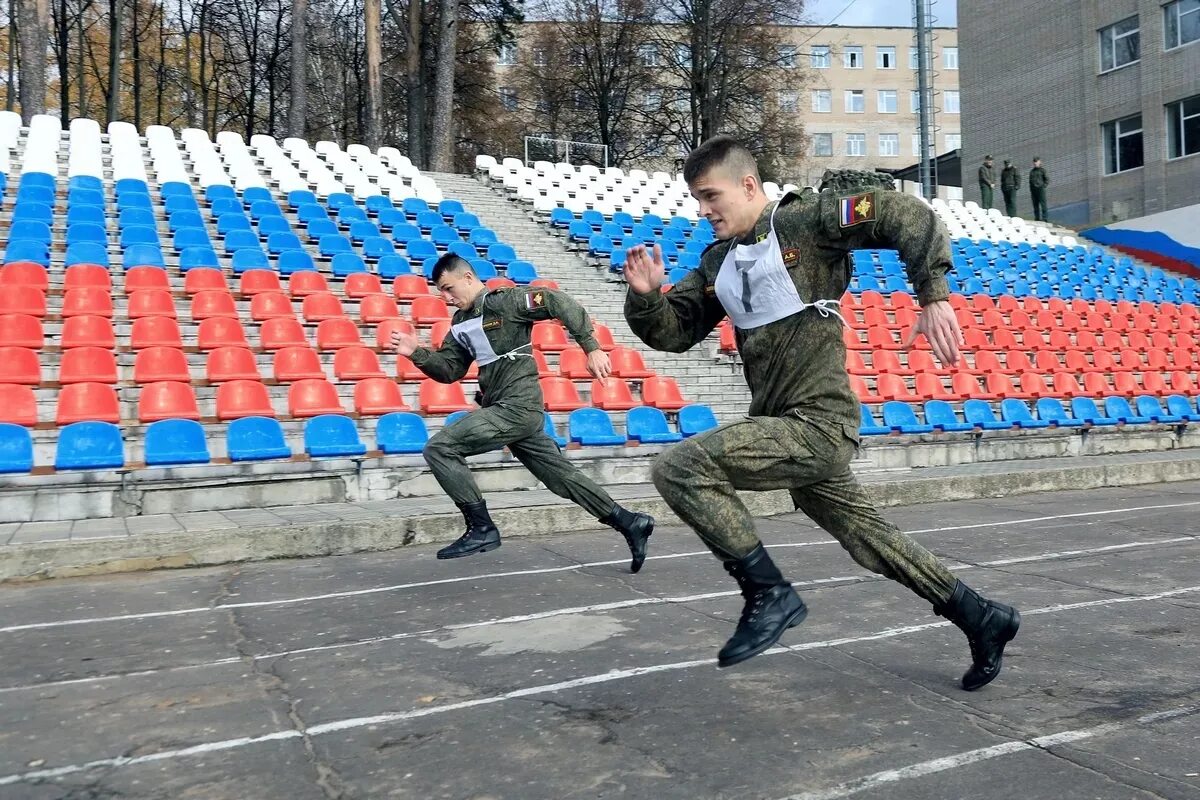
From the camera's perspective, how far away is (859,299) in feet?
55.8

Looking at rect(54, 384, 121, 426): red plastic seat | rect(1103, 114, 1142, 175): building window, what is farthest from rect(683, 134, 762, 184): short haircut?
rect(1103, 114, 1142, 175): building window

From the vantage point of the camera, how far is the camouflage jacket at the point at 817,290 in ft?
10.9

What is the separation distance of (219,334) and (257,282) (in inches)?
72.4

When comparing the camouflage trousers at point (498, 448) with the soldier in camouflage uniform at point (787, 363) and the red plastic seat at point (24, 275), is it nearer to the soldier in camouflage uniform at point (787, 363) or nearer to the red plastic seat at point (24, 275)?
the soldier in camouflage uniform at point (787, 363)

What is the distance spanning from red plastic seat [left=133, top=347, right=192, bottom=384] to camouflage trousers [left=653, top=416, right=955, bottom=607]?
24.7ft

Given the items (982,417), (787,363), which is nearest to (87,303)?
(787,363)

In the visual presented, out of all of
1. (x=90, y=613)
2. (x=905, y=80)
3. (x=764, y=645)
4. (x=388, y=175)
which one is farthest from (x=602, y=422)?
(x=905, y=80)

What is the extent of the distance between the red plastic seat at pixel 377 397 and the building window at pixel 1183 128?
1144 inches

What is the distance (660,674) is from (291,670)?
1587 mm

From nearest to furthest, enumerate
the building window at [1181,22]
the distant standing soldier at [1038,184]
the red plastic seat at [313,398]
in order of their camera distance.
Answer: the red plastic seat at [313,398] → the distant standing soldier at [1038,184] → the building window at [1181,22]

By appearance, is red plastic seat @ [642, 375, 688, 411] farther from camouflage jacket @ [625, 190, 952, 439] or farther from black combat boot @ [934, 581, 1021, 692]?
black combat boot @ [934, 581, 1021, 692]

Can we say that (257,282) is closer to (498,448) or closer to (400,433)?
(400,433)

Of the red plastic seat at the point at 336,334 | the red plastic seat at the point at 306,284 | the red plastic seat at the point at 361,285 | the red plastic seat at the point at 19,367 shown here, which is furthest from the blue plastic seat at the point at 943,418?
the red plastic seat at the point at 19,367

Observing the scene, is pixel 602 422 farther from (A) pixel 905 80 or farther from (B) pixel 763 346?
(A) pixel 905 80
